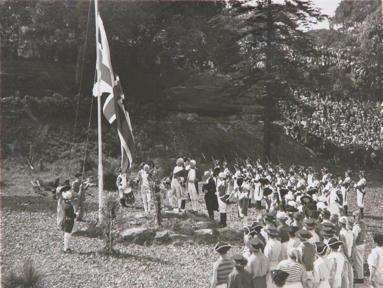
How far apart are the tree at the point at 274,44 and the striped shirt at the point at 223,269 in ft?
70.0

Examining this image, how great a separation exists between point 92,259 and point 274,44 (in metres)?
19.4

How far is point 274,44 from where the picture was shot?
29578 mm

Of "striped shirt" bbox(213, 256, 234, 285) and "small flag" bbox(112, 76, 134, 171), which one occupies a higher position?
"small flag" bbox(112, 76, 134, 171)

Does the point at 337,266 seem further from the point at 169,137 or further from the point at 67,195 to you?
the point at 169,137

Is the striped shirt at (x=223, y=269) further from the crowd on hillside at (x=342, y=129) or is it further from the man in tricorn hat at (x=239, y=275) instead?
the crowd on hillside at (x=342, y=129)

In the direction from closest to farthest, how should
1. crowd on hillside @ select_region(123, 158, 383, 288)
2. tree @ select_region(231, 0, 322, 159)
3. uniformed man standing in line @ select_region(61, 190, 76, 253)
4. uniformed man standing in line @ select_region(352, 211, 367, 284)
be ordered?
crowd on hillside @ select_region(123, 158, 383, 288) → uniformed man standing in line @ select_region(352, 211, 367, 284) → uniformed man standing in line @ select_region(61, 190, 76, 253) → tree @ select_region(231, 0, 322, 159)

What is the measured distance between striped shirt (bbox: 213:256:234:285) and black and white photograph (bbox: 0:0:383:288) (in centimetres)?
269

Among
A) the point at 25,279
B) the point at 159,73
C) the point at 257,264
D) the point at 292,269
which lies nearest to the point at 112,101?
the point at 25,279

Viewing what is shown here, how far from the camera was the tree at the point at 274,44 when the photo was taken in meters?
29.0

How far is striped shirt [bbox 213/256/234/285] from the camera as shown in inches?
333

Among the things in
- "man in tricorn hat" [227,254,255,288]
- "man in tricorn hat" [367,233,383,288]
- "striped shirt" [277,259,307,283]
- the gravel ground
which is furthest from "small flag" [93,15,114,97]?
"striped shirt" [277,259,307,283]

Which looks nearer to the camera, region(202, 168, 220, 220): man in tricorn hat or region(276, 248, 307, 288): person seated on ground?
region(276, 248, 307, 288): person seated on ground

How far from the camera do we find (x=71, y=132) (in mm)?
29516

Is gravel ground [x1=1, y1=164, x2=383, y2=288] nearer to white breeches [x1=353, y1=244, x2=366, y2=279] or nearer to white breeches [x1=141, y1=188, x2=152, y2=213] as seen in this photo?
white breeches [x1=141, y1=188, x2=152, y2=213]
